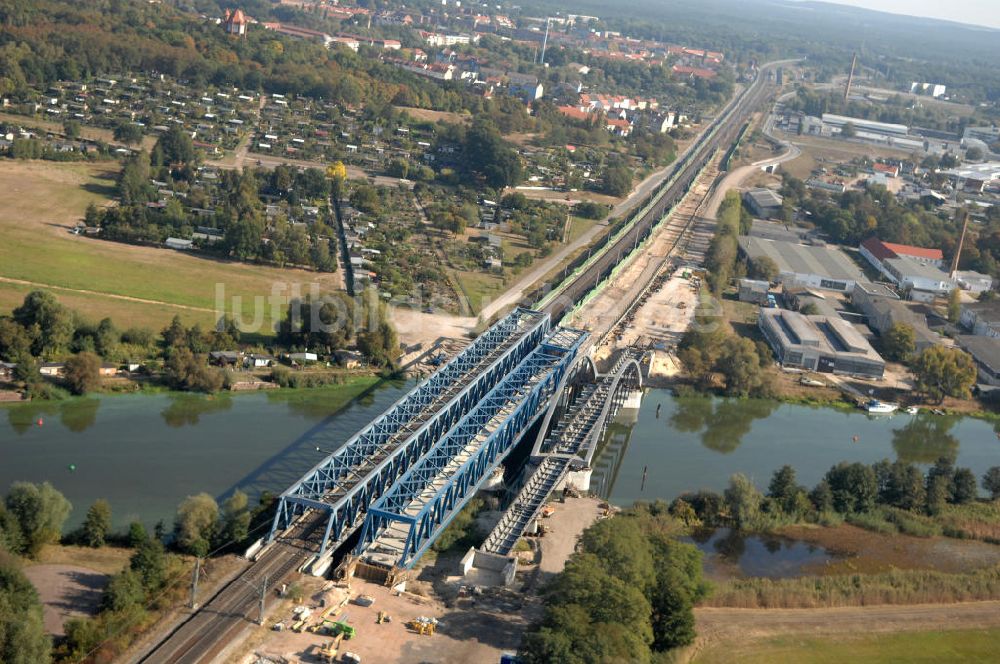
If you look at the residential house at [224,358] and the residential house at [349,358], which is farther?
the residential house at [349,358]

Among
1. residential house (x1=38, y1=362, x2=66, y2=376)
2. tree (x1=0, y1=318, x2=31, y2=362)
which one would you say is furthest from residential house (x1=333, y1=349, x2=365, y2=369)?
tree (x1=0, y1=318, x2=31, y2=362)

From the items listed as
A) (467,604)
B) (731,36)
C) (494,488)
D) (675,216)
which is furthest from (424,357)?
(731,36)

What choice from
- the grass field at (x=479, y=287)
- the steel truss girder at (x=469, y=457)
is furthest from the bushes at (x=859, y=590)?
the grass field at (x=479, y=287)

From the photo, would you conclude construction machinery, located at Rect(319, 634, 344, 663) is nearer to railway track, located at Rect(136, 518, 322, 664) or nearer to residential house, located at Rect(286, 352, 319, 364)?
railway track, located at Rect(136, 518, 322, 664)

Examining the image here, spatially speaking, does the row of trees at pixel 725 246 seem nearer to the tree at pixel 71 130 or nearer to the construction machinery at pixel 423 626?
the construction machinery at pixel 423 626

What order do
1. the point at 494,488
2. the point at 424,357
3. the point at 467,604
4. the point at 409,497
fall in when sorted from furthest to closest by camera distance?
the point at 424,357, the point at 494,488, the point at 409,497, the point at 467,604

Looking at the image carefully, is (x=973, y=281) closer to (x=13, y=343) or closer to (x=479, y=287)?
(x=479, y=287)

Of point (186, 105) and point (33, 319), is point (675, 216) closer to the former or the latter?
point (186, 105)
